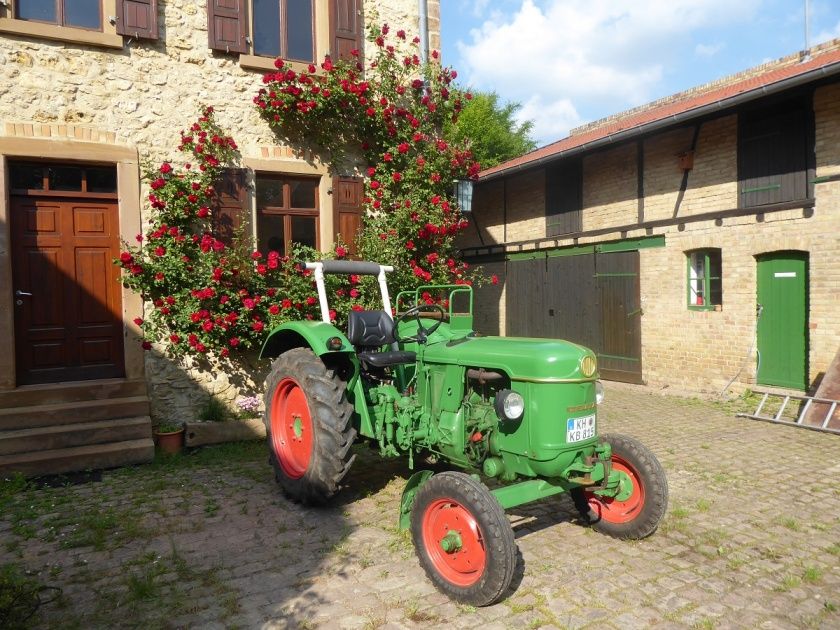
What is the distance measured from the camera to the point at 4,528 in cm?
363

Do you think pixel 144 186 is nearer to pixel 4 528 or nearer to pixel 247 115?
pixel 247 115

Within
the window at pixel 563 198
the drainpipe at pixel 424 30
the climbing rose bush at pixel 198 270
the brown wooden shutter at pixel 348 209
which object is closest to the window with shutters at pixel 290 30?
the drainpipe at pixel 424 30

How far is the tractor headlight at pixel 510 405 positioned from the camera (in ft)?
9.50

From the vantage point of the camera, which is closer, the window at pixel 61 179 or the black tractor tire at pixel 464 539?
the black tractor tire at pixel 464 539

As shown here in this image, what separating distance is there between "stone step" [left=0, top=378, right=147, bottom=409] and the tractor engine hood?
3.63m

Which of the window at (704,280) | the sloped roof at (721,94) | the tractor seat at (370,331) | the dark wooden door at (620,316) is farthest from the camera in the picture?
the dark wooden door at (620,316)

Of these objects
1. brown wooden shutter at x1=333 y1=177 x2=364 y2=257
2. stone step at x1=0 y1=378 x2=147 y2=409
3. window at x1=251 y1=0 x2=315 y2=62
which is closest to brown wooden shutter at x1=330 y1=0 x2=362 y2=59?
window at x1=251 y1=0 x2=315 y2=62

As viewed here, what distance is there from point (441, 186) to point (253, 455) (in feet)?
12.2

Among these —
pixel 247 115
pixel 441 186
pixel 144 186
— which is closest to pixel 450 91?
pixel 441 186

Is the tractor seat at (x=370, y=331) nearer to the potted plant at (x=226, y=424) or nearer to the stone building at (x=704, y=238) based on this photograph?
the potted plant at (x=226, y=424)

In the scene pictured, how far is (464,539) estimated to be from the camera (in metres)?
2.72

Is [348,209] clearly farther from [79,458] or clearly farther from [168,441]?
[79,458]

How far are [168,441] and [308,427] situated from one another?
210 cm

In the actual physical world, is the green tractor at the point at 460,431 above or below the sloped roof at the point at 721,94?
below
